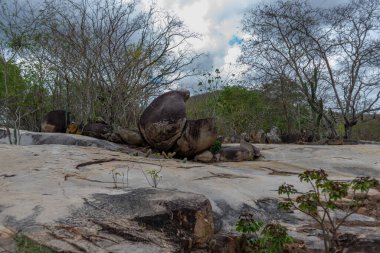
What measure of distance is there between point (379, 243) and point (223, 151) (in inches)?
236

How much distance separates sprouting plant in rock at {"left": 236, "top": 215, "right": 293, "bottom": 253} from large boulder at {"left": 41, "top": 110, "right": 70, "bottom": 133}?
8537 millimetres

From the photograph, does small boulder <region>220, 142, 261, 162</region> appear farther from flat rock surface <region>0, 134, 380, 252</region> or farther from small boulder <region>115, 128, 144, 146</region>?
small boulder <region>115, 128, 144, 146</region>

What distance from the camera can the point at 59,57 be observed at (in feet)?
42.0

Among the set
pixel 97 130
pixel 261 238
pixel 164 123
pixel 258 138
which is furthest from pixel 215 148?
pixel 261 238

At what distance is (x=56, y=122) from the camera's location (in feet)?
37.1

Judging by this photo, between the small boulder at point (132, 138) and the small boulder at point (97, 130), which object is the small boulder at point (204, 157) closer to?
the small boulder at point (132, 138)

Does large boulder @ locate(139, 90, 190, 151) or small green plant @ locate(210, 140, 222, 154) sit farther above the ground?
large boulder @ locate(139, 90, 190, 151)

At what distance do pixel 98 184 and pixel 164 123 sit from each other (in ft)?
16.8

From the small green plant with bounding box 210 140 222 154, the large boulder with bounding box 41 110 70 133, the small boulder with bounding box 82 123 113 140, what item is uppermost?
the large boulder with bounding box 41 110 70 133

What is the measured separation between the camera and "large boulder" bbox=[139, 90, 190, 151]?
9508 millimetres

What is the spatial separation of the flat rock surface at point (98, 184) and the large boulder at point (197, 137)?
5.79ft

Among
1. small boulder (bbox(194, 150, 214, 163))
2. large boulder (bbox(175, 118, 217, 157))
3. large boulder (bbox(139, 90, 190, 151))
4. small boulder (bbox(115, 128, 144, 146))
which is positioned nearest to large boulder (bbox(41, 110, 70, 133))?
small boulder (bbox(115, 128, 144, 146))

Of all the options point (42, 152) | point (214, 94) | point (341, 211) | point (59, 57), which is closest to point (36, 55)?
point (59, 57)

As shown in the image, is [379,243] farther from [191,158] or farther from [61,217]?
[191,158]
